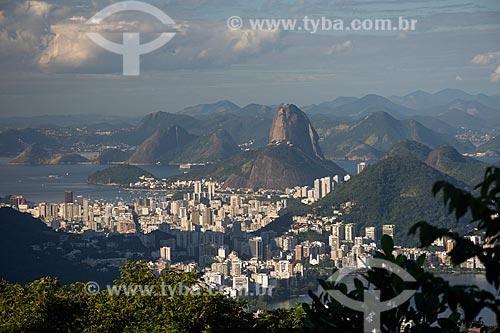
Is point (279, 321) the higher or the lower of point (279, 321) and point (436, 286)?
the lower

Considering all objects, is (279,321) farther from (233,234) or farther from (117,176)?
(117,176)

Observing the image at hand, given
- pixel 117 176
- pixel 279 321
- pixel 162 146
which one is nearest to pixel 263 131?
pixel 162 146

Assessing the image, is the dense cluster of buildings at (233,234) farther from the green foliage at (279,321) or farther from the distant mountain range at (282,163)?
the green foliage at (279,321)

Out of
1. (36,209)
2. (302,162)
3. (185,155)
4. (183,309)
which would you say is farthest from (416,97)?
(183,309)

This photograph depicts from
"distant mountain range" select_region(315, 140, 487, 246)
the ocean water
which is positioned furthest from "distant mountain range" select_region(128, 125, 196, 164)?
"distant mountain range" select_region(315, 140, 487, 246)

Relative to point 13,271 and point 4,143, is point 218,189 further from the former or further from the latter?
point 13,271

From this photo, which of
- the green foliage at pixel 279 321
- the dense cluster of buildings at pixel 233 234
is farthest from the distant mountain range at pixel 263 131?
the green foliage at pixel 279 321
